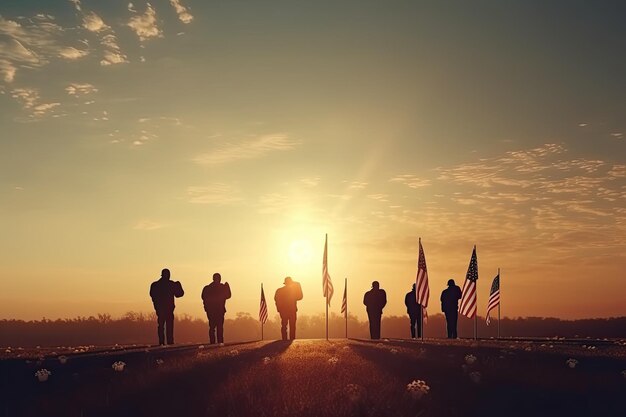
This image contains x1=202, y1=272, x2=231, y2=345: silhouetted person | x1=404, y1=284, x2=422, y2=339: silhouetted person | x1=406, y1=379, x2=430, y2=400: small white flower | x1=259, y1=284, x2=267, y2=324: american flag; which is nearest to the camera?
x1=406, y1=379, x2=430, y2=400: small white flower

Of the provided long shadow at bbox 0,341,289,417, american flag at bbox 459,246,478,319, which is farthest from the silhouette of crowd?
long shadow at bbox 0,341,289,417

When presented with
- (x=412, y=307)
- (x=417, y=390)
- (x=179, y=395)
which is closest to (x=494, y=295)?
(x=412, y=307)

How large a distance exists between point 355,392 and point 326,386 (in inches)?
45.2

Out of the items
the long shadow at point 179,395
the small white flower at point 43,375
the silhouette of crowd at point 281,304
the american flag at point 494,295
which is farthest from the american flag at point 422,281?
the small white flower at point 43,375

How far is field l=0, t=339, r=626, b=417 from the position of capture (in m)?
13.6

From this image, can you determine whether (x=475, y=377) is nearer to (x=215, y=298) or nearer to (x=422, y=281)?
(x=422, y=281)

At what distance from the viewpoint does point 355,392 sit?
44.7 ft

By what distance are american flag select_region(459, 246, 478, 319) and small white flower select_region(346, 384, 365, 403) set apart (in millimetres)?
21599

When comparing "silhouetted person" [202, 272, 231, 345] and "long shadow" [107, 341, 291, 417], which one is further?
"silhouetted person" [202, 272, 231, 345]

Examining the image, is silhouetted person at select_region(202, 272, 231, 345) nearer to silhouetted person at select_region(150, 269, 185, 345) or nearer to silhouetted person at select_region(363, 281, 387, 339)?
silhouetted person at select_region(150, 269, 185, 345)

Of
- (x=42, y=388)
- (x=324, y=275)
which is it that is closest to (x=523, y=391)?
(x=42, y=388)

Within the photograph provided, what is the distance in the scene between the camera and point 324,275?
37188 mm

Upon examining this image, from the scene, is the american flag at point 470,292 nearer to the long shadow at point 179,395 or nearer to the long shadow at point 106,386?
the long shadow at point 106,386

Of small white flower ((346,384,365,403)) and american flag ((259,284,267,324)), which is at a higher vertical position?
american flag ((259,284,267,324))
